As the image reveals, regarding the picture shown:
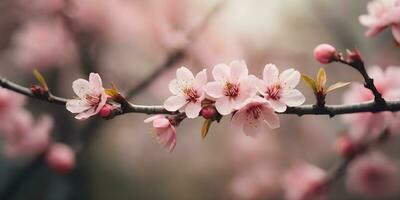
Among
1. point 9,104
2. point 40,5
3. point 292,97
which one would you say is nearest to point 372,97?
point 292,97

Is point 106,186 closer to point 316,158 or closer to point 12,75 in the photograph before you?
point 12,75

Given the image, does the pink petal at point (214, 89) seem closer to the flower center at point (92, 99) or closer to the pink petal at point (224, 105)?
the pink petal at point (224, 105)

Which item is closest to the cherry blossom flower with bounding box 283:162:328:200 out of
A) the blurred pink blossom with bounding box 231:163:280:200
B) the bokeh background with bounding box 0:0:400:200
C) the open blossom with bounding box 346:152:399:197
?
the open blossom with bounding box 346:152:399:197

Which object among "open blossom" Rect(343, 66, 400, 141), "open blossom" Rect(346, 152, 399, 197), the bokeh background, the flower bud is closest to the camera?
"open blossom" Rect(343, 66, 400, 141)

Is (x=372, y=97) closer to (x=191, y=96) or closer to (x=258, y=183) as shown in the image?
(x=191, y=96)

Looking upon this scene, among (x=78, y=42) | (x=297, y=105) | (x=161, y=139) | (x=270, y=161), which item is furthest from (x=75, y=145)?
(x=270, y=161)

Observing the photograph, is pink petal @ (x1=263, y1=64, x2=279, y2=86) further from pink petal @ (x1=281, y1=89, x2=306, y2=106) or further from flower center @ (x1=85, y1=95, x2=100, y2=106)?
flower center @ (x1=85, y1=95, x2=100, y2=106)

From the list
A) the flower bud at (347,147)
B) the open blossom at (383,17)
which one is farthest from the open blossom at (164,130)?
the flower bud at (347,147)
